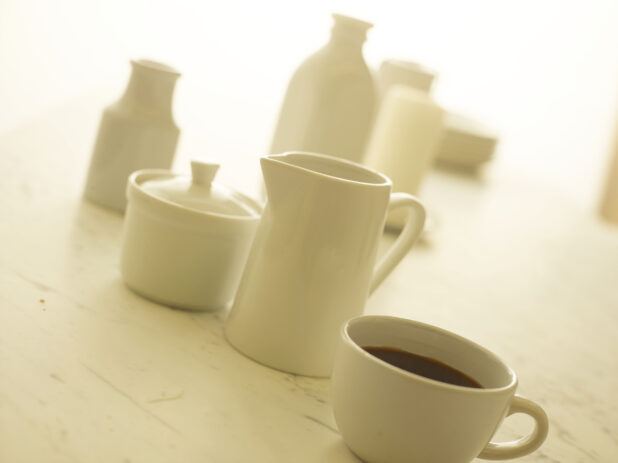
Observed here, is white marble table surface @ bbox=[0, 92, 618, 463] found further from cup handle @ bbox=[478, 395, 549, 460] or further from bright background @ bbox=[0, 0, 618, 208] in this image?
bright background @ bbox=[0, 0, 618, 208]

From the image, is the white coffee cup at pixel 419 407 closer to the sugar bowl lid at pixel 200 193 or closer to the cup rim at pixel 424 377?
the cup rim at pixel 424 377

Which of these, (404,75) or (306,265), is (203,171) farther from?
(404,75)

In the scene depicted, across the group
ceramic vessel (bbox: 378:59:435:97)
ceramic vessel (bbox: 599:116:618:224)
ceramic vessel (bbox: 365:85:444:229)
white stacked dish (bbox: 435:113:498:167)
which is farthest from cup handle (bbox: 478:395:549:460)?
ceramic vessel (bbox: 599:116:618:224)

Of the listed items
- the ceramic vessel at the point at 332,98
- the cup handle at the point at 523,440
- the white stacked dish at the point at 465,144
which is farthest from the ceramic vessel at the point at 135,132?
the white stacked dish at the point at 465,144

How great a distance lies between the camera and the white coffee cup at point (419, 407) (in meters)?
0.53

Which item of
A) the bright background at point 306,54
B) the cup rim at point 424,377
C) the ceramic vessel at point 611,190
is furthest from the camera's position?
the ceramic vessel at point 611,190

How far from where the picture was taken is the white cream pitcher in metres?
0.66

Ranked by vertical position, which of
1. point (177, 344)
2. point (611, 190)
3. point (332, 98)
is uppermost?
point (332, 98)

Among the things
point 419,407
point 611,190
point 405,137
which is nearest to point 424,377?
point 419,407

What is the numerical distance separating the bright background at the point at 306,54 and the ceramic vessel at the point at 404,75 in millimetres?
59

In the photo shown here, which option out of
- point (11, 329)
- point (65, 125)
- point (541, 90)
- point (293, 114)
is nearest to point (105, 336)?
point (11, 329)

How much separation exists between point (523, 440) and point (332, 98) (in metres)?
0.57

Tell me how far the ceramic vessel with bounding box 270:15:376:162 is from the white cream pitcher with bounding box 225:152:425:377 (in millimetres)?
330

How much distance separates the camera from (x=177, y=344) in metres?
0.70
